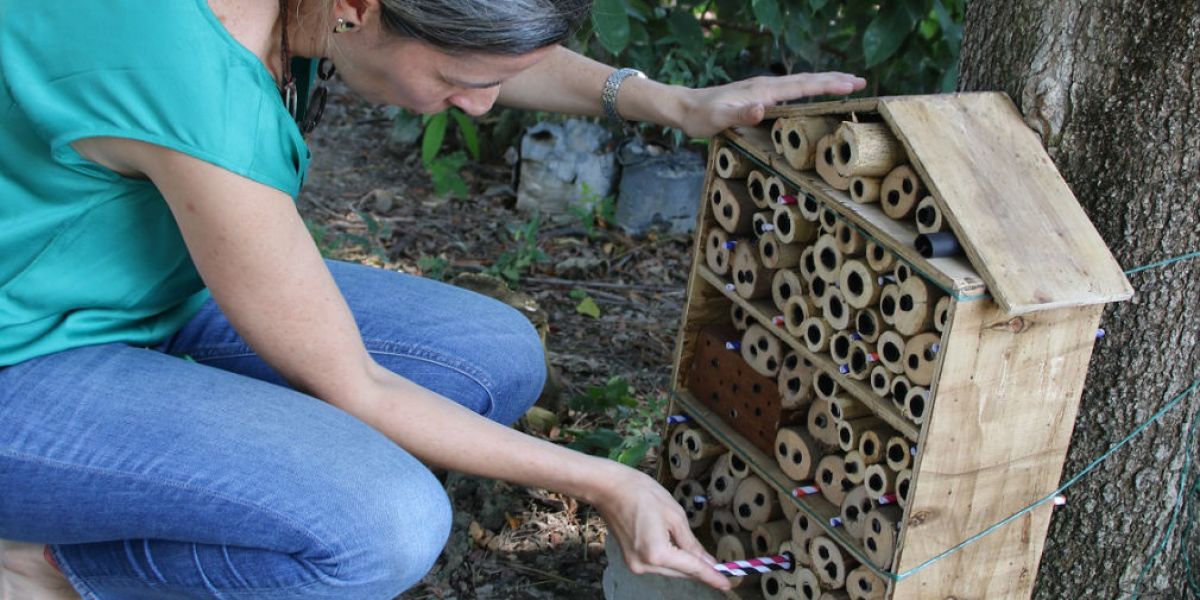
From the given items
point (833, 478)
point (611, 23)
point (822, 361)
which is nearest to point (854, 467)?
point (833, 478)

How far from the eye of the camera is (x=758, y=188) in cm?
183

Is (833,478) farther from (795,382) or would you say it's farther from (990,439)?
(990,439)

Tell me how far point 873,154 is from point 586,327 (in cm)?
177

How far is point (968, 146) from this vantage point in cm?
154

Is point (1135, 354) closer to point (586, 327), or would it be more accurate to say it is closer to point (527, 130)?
point (586, 327)

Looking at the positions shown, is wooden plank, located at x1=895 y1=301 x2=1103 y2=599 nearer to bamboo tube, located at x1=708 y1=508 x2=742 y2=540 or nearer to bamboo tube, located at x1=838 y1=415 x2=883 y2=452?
bamboo tube, located at x1=838 y1=415 x2=883 y2=452

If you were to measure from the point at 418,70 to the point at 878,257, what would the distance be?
63 cm

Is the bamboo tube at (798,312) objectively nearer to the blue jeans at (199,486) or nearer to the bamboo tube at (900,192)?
the bamboo tube at (900,192)

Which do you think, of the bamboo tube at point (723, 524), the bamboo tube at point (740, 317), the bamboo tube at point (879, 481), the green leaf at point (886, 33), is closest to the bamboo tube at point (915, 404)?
the bamboo tube at point (879, 481)

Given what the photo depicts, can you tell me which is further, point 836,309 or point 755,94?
point 755,94

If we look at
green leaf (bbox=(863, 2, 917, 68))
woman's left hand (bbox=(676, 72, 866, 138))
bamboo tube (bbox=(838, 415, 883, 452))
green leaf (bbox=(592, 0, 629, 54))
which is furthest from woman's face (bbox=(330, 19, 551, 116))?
green leaf (bbox=(863, 2, 917, 68))

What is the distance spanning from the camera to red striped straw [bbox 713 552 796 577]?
1818 millimetres

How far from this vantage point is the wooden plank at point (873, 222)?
1.42 meters

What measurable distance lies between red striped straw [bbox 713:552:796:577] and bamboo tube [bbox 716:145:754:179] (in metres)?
0.58
